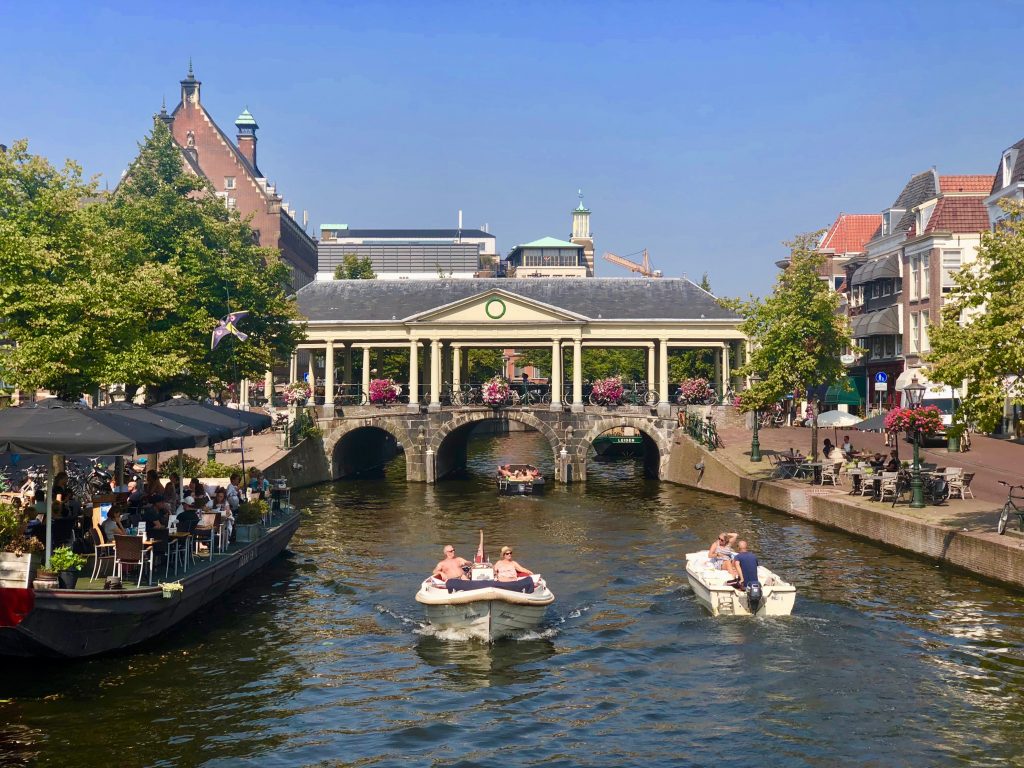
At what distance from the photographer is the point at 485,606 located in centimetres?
2330

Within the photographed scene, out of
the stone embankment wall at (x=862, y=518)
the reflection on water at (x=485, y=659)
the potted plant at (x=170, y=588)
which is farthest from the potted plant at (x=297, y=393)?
the potted plant at (x=170, y=588)

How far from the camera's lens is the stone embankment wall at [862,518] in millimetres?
28609

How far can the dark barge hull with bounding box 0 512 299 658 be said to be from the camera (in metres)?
19.5

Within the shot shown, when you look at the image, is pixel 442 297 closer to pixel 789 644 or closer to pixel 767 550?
pixel 767 550

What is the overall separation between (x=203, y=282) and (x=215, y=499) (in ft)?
77.4

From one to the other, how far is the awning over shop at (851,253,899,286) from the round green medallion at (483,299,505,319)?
85.1 feet

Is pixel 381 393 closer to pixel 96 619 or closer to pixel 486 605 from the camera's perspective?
pixel 486 605

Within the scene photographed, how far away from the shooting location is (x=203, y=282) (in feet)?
165

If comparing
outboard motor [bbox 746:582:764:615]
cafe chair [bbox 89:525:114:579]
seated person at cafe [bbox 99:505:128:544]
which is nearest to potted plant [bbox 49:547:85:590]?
cafe chair [bbox 89:525:114:579]

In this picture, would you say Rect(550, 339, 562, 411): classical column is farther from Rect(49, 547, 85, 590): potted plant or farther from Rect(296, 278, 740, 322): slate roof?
Rect(49, 547, 85, 590): potted plant

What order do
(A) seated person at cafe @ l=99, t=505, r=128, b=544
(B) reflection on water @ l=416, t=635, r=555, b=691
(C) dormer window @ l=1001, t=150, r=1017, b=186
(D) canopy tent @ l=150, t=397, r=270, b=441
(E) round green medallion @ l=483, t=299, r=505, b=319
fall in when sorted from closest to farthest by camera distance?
(B) reflection on water @ l=416, t=635, r=555, b=691, (A) seated person at cafe @ l=99, t=505, r=128, b=544, (D) canopy tent @ l=150, t=397, r=270, b=441, (C) dormer window @ l=1001, t=150, r=1017, b=186, (E) round green medallion @ l=483, t=299, r=505, b=319

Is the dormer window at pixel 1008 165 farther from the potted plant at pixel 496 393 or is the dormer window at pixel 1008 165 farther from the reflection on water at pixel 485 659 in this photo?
the reflection on water at pixel 485 659

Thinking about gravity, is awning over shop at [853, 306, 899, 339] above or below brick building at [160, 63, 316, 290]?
below

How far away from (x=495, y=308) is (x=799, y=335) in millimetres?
19743
